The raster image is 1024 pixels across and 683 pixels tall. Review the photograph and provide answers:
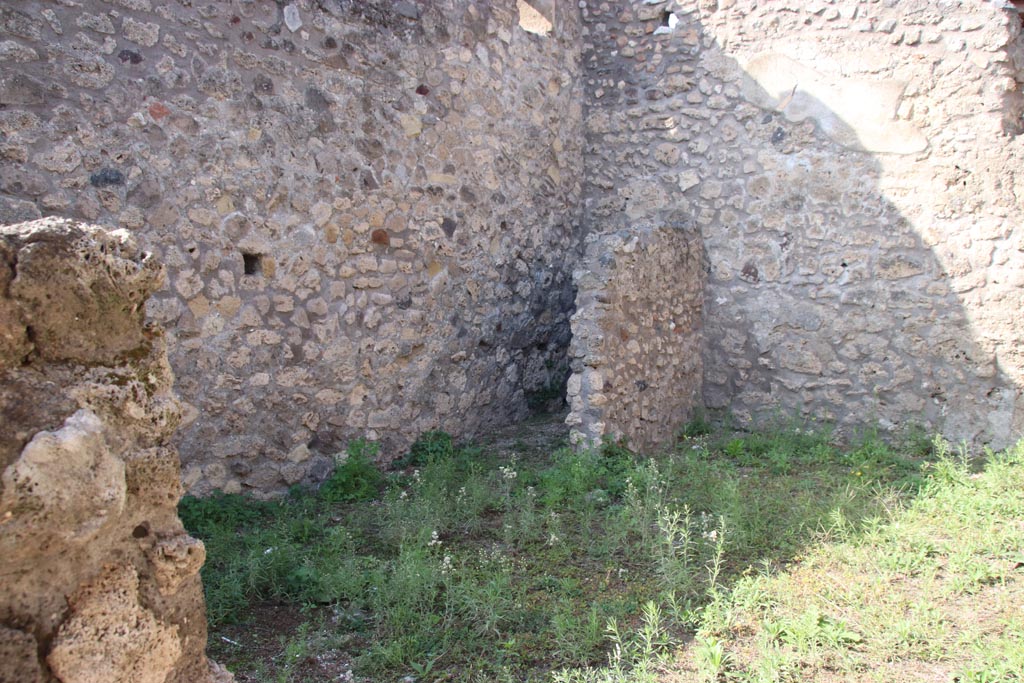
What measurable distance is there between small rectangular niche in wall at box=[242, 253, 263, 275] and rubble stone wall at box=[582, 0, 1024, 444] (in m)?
3.42

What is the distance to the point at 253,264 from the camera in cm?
515

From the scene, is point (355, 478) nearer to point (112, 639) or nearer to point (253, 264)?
point (253, 264)

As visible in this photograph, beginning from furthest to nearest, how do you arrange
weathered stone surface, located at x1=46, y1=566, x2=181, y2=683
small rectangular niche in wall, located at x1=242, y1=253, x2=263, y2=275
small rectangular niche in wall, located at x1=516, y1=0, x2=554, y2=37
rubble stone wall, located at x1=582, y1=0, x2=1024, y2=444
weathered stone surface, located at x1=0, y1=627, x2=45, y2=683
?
small rectangular niche in wall, located at x1=516, y1=0, x2=554, y2=37, rubble stone wall, located at x1=582, y1=0, x2=1024, y2=444, small rectangular niche in wall, located at x1=242, y1=253, x2=263, y2=275, weathered stone surface, located at x1=46, y1=566, x2=181, y2=683, weathered stone surface, located at x1=0, y1=627, x2=45, y2=683

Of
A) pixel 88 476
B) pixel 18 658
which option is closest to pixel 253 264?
pixel 88 476

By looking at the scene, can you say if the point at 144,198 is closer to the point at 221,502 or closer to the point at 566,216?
the point at 221,502

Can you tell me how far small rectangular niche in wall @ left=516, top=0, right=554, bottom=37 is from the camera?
22.6 feet

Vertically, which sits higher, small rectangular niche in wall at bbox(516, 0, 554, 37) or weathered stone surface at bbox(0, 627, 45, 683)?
small rectangular niche in wall at bbox(516, 0, 554, 37)

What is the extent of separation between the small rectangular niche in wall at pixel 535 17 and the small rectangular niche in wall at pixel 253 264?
3043 millimetres

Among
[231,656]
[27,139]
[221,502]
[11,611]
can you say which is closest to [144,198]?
[27,139]

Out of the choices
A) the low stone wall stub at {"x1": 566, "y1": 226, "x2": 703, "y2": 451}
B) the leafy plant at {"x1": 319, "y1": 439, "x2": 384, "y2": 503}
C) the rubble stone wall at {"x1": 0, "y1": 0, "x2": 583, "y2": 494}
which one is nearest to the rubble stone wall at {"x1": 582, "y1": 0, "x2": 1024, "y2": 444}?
the low stone wall stub at {"x1": 566, "y1": 226, "x2": 703, "y2": 451}

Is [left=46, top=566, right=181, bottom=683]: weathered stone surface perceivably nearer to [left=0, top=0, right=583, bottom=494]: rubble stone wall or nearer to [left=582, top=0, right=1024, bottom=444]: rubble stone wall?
[left=0, top=0, right=583, bottom=494]: rubble stone wall

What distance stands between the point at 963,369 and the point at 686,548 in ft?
10.6

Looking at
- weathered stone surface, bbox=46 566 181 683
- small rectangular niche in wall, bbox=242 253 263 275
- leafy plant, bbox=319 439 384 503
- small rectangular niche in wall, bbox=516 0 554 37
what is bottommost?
leafy plant, bbox=319 439 384 503

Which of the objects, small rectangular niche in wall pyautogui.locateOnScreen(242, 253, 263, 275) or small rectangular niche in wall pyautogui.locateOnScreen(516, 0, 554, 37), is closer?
small rectangular niche in wall pyautogui.locateOnScreen(242, 253, 263, 275)
